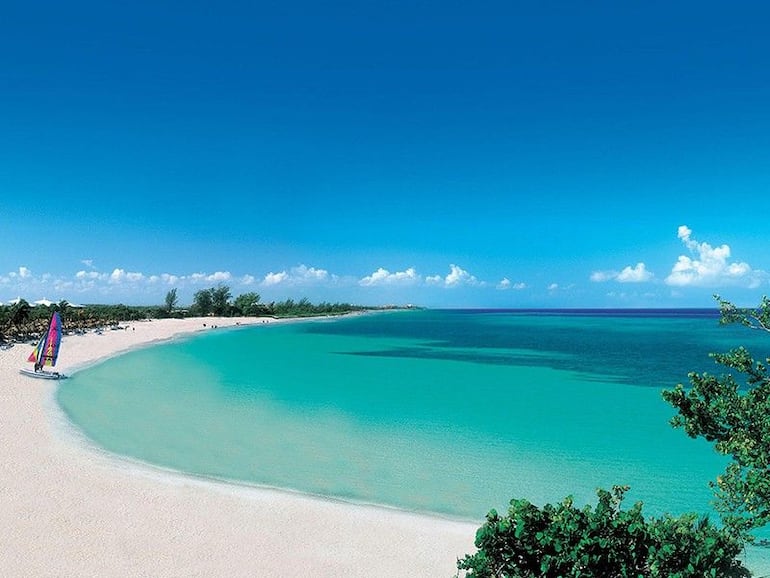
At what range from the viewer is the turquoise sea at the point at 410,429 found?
12016 mm

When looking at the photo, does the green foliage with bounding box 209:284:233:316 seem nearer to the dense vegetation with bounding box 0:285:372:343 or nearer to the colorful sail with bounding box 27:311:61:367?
the dense vegetation with bounding box 0:285:372:343

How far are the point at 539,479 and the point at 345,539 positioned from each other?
19.8 feet

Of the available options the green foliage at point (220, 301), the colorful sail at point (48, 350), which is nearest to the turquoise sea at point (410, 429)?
the colorful sail at point (48, 350)

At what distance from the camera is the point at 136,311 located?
86.4 m

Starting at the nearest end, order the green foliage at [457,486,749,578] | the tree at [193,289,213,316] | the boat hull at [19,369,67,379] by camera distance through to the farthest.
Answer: the green foliage at [457,486,749,578]
the boat hull at [19,369,67,379]
the tree at [193,289,213,316]

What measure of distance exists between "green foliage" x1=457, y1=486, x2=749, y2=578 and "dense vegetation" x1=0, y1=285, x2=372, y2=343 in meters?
43.4

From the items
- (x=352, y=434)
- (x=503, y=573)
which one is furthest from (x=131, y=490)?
(x=503, y=573)

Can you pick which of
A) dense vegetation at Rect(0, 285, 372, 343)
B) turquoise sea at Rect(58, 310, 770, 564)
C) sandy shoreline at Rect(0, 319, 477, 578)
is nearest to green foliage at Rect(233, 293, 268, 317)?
dense vegetation at Rect(0, 285, 372, 343)

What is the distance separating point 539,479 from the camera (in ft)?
41.1

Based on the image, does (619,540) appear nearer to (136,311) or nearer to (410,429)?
(410,429)

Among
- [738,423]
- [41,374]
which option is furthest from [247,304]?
[738,423]

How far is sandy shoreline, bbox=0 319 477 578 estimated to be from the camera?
748cm

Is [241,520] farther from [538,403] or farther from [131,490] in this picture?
[538,403]

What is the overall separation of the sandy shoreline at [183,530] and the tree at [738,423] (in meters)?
4.09
